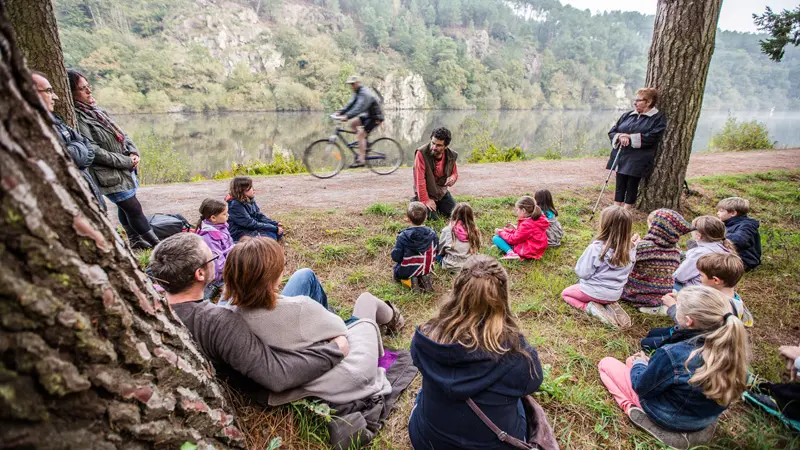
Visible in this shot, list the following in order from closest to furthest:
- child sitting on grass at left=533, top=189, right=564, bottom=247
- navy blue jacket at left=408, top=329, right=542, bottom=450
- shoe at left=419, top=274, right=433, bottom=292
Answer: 1. navy blue jacket at left=408, top=329, right=542, bottom=450
2. shoe at left=419, top=274, right=433, bottom=292
3. child sitting on grass at left=533, top=189, right=564, bottom=247

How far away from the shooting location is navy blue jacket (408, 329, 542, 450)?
1.50m

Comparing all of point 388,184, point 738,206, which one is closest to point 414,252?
point 738,206

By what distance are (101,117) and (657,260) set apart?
5.06 m

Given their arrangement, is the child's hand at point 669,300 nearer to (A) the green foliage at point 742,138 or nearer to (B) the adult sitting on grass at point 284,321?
(B) the adult sitting on grass at point 284,321

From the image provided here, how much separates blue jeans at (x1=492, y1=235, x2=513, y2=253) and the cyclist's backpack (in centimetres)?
334

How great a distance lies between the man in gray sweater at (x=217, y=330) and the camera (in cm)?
160

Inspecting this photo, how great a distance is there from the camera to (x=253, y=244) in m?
1.70

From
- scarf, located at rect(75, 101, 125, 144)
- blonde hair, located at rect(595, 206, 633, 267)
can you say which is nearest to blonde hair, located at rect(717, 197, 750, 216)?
blonde hair, located at rect(595, 206, 633, 267)

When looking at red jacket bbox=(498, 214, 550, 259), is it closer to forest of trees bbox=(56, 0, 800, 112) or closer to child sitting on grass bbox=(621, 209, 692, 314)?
child sitting on grass bbox=(621, 209, 692, 314)

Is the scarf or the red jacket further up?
the scarf

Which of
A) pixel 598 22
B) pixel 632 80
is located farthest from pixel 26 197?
pixel 598 22

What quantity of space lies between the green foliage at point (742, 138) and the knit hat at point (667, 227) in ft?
39.0

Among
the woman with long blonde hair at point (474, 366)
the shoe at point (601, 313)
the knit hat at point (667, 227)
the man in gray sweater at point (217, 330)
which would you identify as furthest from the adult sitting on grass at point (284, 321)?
the knit hat at point (667, 227)

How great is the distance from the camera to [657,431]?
1.93 m
